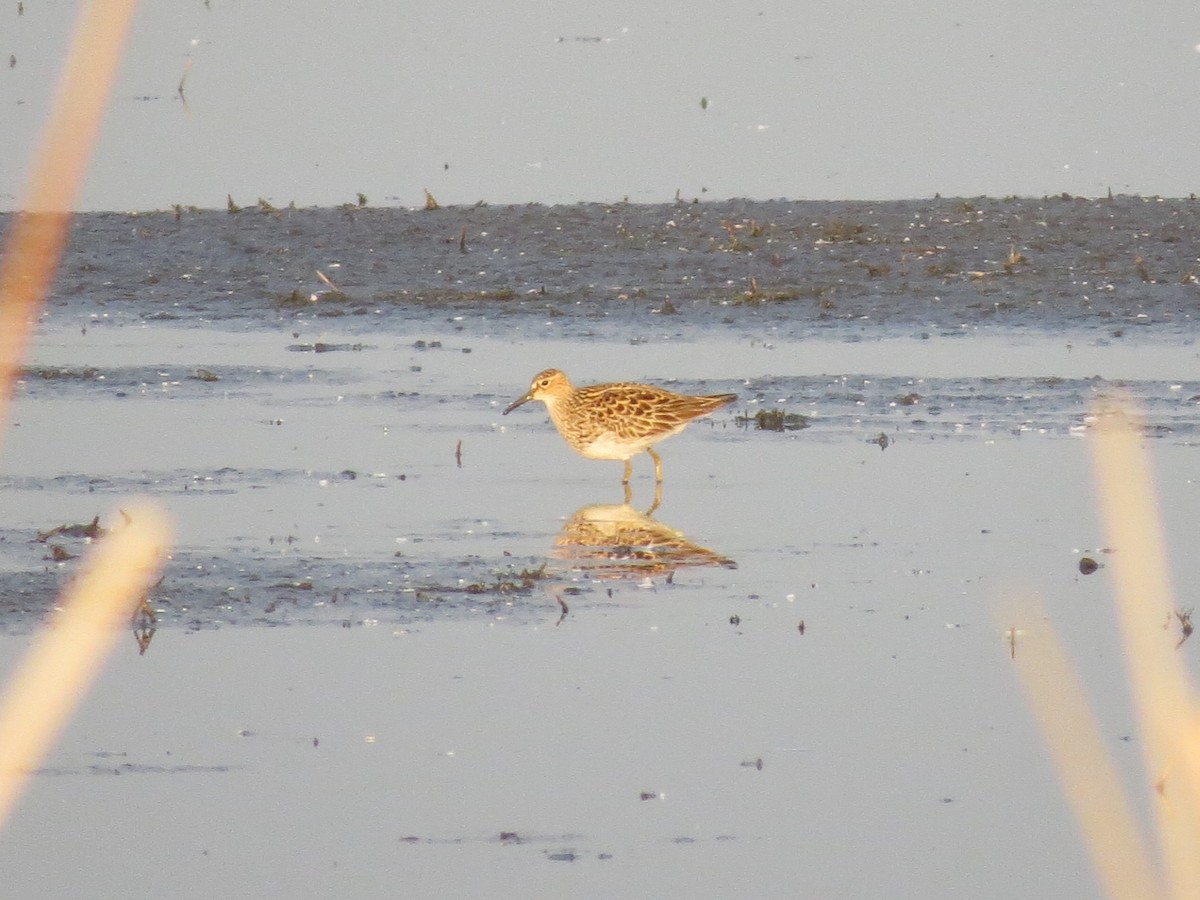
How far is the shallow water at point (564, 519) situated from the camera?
705 cm

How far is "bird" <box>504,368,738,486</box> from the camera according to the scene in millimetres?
12453

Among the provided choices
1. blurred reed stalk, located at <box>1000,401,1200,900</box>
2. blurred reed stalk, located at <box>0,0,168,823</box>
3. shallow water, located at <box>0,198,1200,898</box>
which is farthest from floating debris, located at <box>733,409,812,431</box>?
blurred reed stalk, located at <box>0,0,168,823</box>

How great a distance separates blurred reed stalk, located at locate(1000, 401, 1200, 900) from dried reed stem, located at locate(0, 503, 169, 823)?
3287 millimetres

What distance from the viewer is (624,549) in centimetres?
1064

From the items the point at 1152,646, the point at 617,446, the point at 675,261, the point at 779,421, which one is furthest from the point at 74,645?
the point at 675,261

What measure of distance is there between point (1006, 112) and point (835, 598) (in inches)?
666

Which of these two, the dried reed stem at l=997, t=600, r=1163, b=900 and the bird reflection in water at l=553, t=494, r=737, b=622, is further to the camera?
the bird reflection in water at l=553, t=494, r=737, b=622

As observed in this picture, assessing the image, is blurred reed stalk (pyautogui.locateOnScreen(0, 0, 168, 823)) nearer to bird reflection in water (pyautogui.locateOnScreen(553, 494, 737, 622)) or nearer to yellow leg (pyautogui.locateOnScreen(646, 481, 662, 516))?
bird reflection in water (pyautogui.locateOnScreen(553, 494, 737, 622))

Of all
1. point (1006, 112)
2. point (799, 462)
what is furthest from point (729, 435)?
point (1006, 112)

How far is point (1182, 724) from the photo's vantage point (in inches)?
311

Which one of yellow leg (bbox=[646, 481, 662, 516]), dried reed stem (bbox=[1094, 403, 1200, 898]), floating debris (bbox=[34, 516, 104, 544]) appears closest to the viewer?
dried reed stem (bbox=[1094, 403, 1200, 898])

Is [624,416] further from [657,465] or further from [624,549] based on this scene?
[624,549]

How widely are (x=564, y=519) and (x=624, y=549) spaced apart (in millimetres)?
736

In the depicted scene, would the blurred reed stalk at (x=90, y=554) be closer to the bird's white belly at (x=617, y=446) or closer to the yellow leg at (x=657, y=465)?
the bird's white belly at (x=617, y=446)
